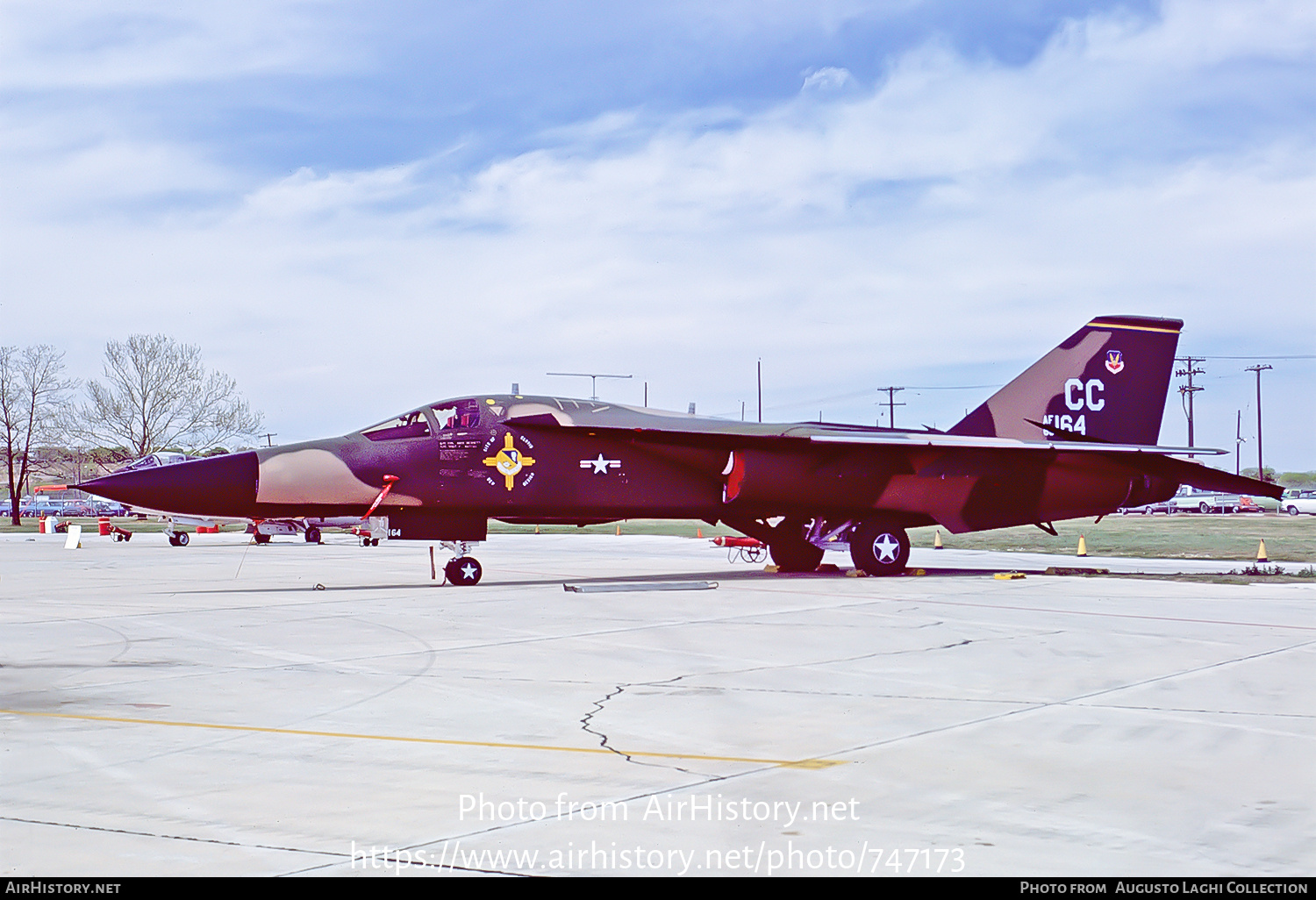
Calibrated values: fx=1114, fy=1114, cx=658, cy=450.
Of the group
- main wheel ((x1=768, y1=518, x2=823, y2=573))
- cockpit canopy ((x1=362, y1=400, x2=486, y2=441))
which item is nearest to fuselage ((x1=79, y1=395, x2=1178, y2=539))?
cockpit canopy ((x1=362, y1=400, x2=486, y2=441))

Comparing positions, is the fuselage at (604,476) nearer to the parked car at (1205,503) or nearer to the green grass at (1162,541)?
the green grass at (1162,541)

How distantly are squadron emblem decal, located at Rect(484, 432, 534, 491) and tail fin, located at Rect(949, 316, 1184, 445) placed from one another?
875 centimetres

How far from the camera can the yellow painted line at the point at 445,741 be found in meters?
5.46

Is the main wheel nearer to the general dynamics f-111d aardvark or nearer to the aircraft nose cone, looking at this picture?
the general dynamics f-111d aardvark

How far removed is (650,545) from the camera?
3216 cm

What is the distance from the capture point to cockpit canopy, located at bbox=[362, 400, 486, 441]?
16.5 meters

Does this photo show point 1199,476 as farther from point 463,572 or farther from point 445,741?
point 445,741

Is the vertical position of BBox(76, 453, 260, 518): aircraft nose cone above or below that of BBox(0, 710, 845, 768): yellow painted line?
above

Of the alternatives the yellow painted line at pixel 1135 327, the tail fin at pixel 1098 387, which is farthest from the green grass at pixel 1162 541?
the yellow painted line at pixel 1135 327

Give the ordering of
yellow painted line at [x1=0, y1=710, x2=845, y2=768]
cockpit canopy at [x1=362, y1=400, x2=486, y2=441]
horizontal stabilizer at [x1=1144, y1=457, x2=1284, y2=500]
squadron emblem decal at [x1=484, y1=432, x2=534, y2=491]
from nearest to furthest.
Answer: yellow painted line at [x1=0, y1=710, x2=845, y2=768]
cockpit canopy at [x1=362, y1=400, x2=486, y2=441]
squadron emblem decal at [x1=484, y1=432, x2=534, y2=491]
horizontal stabilizer at [x1=1144, y1=457, x2=1284, y2=500]

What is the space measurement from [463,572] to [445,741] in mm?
11154

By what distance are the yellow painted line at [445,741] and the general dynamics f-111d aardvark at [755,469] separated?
921cm

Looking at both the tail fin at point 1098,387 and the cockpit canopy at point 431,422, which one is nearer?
the cockpit canopy at point 431,422

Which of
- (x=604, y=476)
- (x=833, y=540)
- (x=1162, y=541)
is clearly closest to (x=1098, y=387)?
(x=833, y=540)
